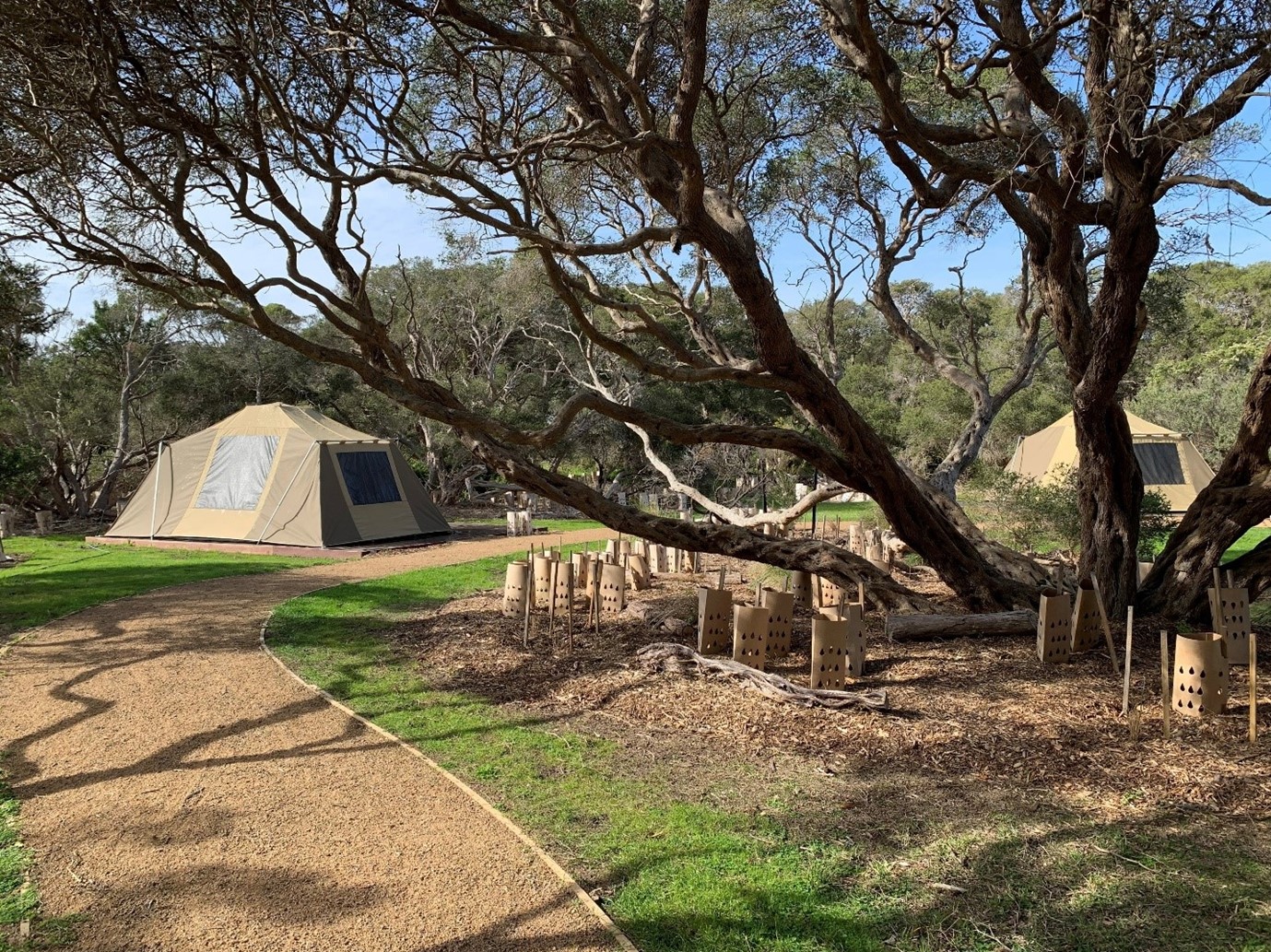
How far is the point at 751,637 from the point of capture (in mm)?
5789

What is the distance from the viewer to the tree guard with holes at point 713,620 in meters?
6.21

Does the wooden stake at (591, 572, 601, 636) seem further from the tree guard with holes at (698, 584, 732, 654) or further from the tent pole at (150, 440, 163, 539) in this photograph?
the tent pole at (150, 440, 163, 539)

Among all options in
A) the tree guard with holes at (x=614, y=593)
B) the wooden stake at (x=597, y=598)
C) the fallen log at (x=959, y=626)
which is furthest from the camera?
the tree guard with holes at (x=614, y=593)

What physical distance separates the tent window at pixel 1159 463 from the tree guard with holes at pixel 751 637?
15.8m

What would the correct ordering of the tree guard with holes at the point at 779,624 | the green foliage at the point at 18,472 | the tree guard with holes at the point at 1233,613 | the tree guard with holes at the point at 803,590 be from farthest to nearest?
the green foliage at the point at 18,472 → the tree guard with holes at the point at 803,590 → the tree guard with holes at the point at 779,624 → the tree guard with holes at the point at 1233,613

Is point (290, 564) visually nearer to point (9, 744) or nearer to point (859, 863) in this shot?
point (9, 744)

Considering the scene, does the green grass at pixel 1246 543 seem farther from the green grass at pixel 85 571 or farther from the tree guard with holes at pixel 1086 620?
the green grass at pixel 85 571

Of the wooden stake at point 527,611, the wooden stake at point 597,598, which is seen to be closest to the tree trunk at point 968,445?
the wooden stake at point 597,598

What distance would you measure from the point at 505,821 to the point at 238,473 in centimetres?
1237

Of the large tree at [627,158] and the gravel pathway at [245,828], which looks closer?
the gravel pathway at [245,828]

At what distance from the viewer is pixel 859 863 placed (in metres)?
3.30

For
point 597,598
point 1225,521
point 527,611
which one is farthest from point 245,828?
point 1225,521

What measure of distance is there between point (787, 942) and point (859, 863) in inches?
24.0

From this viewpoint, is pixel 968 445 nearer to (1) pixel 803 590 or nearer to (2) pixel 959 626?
(1) pixel 803 590
